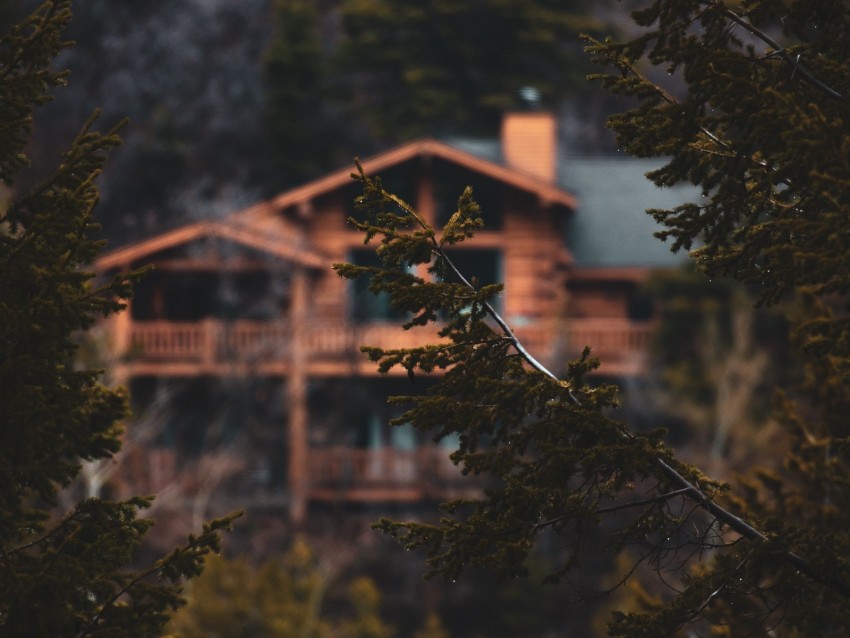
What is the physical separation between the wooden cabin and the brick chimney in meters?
1.97

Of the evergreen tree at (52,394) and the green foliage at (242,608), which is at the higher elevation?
the evergreen tree at (52,394)

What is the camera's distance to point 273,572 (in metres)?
22.8

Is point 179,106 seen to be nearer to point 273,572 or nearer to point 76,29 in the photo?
point 76,29

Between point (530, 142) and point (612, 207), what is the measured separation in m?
2.71

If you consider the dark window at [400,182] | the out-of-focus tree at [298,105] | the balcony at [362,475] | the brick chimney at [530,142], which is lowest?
the balcony at [362,475]

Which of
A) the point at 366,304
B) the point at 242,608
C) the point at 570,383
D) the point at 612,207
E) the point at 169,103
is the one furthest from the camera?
the point at 169,103

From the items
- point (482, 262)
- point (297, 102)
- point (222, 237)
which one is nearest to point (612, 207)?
point (482, 262)

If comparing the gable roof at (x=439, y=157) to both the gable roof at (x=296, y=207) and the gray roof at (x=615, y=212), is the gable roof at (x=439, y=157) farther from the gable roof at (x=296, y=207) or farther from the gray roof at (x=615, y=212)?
the gray roof at (x=615, y=212)

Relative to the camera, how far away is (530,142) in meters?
38.5

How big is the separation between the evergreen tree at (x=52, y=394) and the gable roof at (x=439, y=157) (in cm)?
2662

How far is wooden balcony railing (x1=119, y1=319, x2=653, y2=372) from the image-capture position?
33.8m

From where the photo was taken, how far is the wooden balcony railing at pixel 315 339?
111 ft

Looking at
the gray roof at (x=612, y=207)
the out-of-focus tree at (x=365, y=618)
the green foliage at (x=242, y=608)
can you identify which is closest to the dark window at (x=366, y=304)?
the gray roof at (x=612, y=207)

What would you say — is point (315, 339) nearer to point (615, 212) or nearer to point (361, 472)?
point (361, 472)
